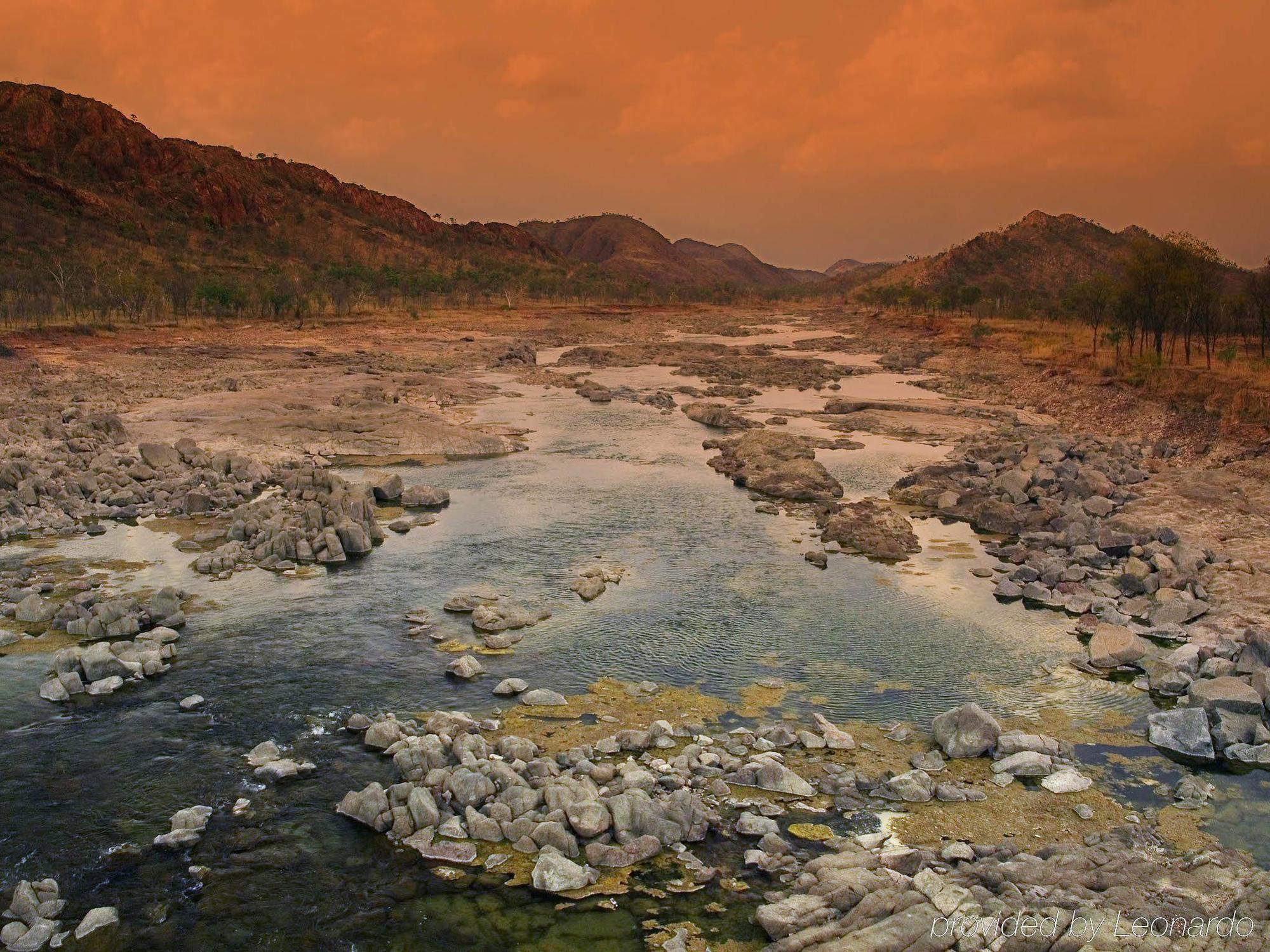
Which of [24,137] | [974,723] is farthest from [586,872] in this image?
[24,137]

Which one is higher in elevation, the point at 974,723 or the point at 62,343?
the point at 62,343

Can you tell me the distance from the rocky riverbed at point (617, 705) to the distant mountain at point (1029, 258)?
123 m

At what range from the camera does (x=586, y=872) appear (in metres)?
9.05

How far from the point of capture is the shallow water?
865 centimetres

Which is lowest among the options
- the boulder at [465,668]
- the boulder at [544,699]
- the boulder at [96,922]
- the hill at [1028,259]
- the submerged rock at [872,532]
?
the boulder at [96,922]

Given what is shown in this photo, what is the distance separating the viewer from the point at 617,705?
509 inches

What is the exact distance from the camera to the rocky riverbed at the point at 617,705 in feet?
28.2

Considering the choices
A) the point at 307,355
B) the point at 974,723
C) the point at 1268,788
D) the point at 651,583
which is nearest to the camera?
the point at 1268,788

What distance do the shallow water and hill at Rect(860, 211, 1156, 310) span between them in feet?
402

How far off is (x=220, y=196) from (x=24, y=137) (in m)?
23.5

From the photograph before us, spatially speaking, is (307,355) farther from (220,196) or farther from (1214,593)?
(220,196)

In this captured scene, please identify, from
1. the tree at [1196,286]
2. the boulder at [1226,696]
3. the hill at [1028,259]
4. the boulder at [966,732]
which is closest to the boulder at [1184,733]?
the boulder at [1226,696]

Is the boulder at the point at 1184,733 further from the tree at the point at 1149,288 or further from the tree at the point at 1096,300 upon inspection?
the tree at the point at 1096,300

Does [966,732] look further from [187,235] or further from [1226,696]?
[187,235]
